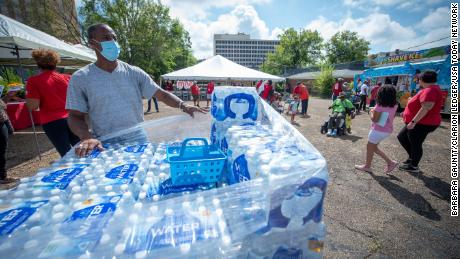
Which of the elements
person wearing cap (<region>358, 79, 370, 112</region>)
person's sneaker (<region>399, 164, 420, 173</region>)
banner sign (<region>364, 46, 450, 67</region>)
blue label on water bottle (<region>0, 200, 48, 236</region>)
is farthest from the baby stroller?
banner sign (<region>364, 46, 450, 67</region>)

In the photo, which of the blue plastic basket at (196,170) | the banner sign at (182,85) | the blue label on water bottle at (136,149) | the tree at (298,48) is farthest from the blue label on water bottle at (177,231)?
the tree at (298,48)

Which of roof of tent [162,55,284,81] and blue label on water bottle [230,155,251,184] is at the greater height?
roof of tent [162,55,284,81]

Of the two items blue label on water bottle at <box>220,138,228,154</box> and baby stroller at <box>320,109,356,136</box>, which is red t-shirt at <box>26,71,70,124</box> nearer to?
blue label on water bottle at <box>220,138,228,154</box>

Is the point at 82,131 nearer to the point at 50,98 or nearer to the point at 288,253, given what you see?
the point at 50,98

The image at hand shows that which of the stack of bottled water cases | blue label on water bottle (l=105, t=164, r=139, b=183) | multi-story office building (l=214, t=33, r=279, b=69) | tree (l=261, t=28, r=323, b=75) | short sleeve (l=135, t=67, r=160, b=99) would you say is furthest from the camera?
multi-story office building (l=214, t=33, r=279, b=69)

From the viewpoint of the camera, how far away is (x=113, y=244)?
0.80 m

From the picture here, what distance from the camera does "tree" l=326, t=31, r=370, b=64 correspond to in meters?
47.8

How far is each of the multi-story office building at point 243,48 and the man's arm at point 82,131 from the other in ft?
392

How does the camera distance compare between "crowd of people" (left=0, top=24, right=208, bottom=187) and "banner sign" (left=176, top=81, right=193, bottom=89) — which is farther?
"banner sign" (left=176, top=81, right=193, bottom=89)

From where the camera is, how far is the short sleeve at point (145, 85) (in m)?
2.23

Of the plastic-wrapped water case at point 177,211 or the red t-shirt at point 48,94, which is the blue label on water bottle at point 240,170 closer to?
the plastic-wrapped water case at point 177,211

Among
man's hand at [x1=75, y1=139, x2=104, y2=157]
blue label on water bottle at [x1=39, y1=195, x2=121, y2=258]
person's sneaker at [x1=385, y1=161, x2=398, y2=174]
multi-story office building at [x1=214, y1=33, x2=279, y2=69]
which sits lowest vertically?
person's sneaker at [x1=385, y1=161, x2=398, y2=174]

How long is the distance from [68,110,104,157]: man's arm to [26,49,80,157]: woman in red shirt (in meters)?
1.44

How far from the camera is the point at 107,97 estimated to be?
6.46 feet
